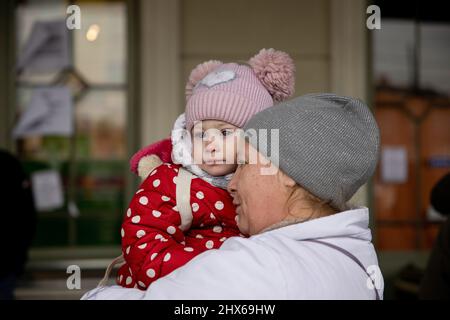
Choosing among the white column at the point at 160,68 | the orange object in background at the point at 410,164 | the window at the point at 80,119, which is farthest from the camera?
the orange object in background at the point at 410,164

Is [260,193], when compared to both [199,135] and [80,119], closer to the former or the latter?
[199,135]

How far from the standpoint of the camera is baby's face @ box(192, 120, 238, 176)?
168 centimetres

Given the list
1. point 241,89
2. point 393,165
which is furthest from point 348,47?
point 241,89

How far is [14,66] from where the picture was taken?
409cm

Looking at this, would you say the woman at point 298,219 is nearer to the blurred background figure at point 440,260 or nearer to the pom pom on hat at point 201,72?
the pom pom on hat at point 201,72

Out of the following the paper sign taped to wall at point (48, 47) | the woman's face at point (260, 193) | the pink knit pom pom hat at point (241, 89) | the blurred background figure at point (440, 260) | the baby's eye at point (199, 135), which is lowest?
the blurred background figure at point (440, 260)

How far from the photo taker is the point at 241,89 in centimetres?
171

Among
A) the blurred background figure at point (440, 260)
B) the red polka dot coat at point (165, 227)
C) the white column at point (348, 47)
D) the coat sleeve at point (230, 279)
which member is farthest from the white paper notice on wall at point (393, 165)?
the coat sleeve at point (230, 279)

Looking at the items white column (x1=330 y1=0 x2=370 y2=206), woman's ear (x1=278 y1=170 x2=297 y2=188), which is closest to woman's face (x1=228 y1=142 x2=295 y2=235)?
woman's ear (x1=278 y1=170 x2=297 y2=188)

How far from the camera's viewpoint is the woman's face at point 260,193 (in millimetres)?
1462

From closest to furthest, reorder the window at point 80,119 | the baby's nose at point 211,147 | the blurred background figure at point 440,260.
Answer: the baby's nose at point 211,147 < the blurred background figure at point 440,260 < the window at point 80,119

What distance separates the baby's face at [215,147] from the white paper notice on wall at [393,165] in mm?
2770

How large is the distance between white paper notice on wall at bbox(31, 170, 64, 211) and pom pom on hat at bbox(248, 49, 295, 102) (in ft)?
8.44

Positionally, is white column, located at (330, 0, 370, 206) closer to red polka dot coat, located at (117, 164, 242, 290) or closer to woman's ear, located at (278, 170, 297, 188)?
red polka dot coat, located at (117, 164, 242, 290)
